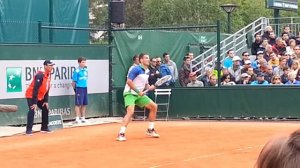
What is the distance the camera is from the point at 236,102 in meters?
18.5

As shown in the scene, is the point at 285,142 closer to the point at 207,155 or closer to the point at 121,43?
the point at 207,155

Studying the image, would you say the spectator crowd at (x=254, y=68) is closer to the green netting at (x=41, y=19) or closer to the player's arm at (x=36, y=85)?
the green netting at (x=41, y=19)

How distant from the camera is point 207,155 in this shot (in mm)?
10445

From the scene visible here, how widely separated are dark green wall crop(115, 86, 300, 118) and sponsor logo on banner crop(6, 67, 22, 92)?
5.06 m

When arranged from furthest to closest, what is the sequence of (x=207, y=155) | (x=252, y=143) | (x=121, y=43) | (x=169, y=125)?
1. (x=121, y=43)
2. (x=169, y=125)
3. (x=252, y=143)
4. (x=207, y=155)

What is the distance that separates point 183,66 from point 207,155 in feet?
34.9

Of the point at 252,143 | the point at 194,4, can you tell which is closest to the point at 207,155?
the point at 252,143

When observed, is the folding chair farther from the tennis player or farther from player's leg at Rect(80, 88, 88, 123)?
the tennis player

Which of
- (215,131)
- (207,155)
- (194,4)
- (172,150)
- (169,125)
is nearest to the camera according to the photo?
(207,155)

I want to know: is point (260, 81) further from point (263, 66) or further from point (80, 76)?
point (80, 76)

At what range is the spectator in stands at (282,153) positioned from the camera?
49.4 inches

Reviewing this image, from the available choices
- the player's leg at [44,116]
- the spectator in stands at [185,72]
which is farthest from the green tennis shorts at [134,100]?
the spectator in stands at [185,72]

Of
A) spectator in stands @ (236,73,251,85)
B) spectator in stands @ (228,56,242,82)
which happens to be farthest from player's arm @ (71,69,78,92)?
spectator in stands @ (236,73,251,85)

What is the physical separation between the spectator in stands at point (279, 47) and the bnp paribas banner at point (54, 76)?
5.65 m
